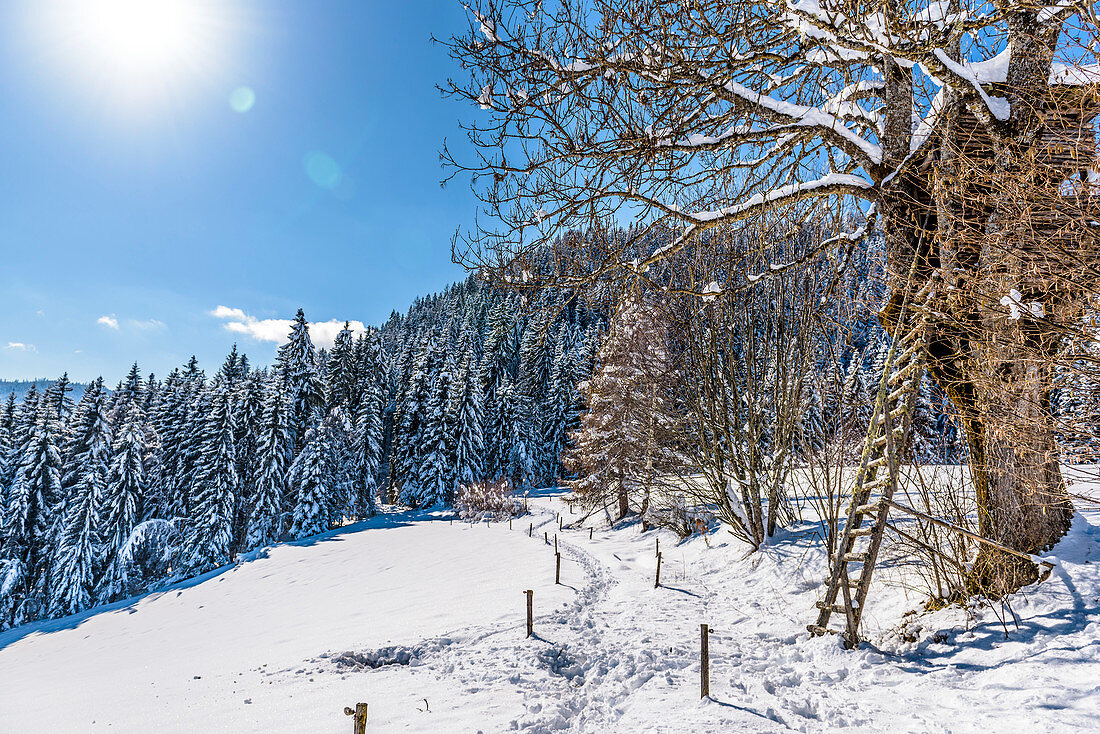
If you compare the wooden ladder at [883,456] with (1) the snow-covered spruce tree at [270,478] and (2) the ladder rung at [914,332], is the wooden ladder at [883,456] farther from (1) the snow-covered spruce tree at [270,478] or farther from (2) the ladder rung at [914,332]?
(1) the snow-covered spruce tree at [270,478]

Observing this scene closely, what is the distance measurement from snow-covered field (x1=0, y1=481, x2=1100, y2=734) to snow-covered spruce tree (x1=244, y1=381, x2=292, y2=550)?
15838 millimetres

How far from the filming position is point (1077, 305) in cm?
289

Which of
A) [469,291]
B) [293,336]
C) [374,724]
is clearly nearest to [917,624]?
[374,724]

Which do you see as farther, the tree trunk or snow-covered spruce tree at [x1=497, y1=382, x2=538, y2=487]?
snow-covered spruce tree at [x1=497, y1=382, x2=538, y2=487]

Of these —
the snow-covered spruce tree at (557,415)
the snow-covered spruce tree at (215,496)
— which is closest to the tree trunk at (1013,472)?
the snow-covered spruce tree at (215,496)

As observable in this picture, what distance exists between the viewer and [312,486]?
1287 inches

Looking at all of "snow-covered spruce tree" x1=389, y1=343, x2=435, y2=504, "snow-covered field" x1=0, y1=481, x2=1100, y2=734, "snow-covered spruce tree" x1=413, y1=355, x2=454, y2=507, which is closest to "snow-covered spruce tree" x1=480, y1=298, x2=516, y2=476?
"snow-covered spruce tree" x1=413, y1=355, x2=454, y2=507

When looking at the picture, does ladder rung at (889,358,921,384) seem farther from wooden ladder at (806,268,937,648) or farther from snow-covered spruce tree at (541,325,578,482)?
snow-covered spruce tree at (541,325,578,482)

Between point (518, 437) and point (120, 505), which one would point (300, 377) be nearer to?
point (120, 505)

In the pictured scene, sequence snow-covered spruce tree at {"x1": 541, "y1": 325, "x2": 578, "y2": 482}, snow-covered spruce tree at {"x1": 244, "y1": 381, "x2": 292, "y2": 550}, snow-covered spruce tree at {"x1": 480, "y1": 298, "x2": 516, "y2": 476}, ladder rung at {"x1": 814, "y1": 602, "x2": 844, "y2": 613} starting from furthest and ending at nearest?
snow-covered spruce tree at {"x1": 480, "y1": 298, "x2": 516, "y2": 476} < snow-covered spruce tree at {"x1": 541, "y1": 325, "x2": 578, "y2": 482} < snow-covered spruce tree at {"x1": 244, "y1": 381, "x2": 292, "y2": 550} < ladder rung at {"x1": 814, "y1": 602, "x2": 844, "y2": 613}

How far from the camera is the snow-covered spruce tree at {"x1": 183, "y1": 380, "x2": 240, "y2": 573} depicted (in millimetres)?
28844

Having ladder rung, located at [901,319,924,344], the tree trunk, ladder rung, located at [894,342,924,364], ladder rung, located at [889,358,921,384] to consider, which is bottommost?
the tree trunk

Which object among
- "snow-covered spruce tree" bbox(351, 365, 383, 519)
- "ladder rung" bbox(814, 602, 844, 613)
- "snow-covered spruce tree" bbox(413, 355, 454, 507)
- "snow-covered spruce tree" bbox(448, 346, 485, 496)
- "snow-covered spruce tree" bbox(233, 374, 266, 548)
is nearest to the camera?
"ladder rung" bbox(814, 602, 844, 613)

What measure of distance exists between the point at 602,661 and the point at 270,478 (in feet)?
106
